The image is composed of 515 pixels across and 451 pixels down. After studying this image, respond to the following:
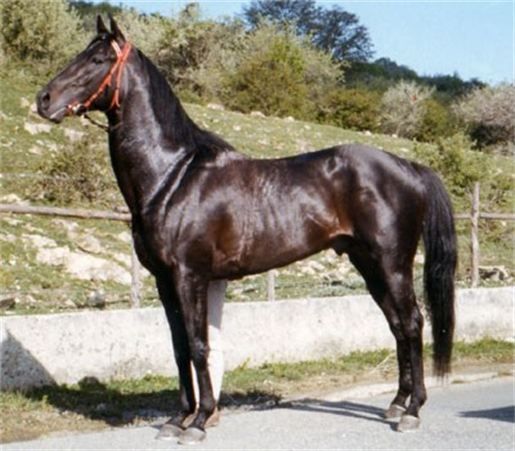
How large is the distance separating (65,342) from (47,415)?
118 centimetres

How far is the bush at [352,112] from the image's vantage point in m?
40.1

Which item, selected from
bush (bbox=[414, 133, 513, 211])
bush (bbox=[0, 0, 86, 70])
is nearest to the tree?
bush (bbox=[0, 0, 86, 70])

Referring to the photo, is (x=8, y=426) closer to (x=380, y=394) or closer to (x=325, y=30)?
(x=380, y=394)

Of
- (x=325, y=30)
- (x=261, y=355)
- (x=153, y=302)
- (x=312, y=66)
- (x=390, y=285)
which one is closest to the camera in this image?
(x=390, y=285)

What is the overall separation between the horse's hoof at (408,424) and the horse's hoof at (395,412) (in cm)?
36

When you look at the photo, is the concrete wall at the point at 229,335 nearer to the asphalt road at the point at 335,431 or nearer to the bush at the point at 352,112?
the asphalt road at the point at 335,431

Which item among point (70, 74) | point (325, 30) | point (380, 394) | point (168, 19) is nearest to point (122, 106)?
point (70, 74)

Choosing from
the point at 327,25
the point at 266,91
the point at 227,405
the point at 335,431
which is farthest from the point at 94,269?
the point at 327,25

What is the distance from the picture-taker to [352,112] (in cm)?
4081

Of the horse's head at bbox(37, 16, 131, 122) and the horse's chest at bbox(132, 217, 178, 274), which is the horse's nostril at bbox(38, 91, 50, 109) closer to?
the horse's head at bbox(37, 16, 131, 122)

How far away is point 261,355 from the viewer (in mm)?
9852

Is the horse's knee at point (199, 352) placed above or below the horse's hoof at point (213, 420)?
above

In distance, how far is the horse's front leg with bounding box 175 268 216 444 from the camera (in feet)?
20.7

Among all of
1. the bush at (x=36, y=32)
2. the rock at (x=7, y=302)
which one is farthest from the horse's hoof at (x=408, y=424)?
the bush at (x=36, y=32)
